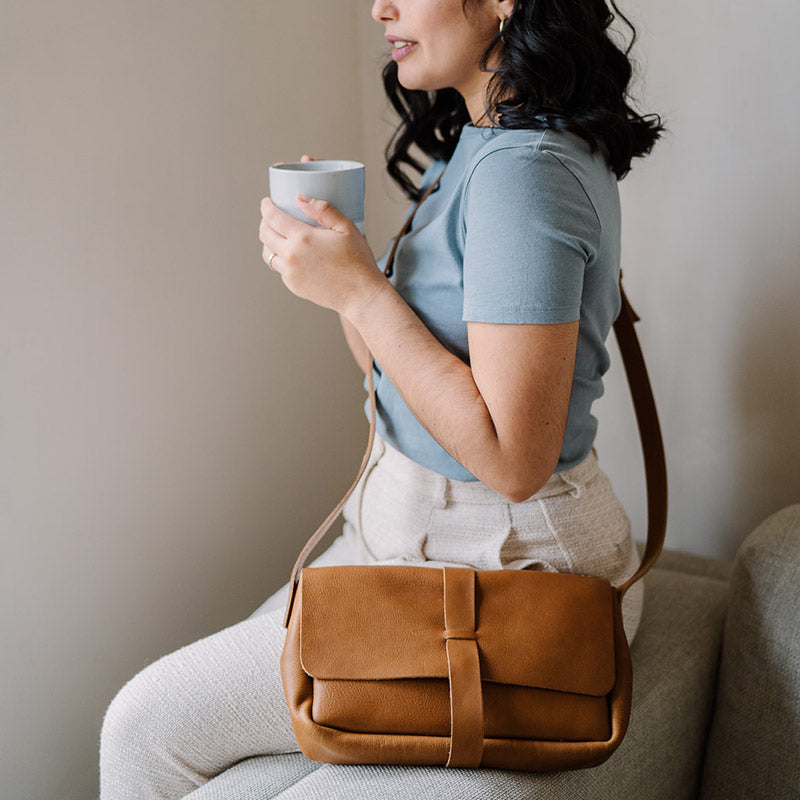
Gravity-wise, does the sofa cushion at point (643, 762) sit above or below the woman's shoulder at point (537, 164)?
below

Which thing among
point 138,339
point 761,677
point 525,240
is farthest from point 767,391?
point 138,339

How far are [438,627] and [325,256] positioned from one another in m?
0.38

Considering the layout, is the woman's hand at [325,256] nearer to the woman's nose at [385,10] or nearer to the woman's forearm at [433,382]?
the woman's forearm at [433,382]

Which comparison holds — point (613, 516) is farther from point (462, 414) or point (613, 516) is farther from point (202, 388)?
point (202, 388)

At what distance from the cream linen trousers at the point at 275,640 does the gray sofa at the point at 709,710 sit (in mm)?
46

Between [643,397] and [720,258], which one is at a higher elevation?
[720,258]

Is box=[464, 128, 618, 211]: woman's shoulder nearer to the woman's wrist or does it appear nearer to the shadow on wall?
the woman's wrist

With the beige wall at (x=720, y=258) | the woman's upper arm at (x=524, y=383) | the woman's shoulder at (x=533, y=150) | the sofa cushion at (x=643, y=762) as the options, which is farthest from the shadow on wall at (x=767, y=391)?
the woman's upper arm at (x=524, y=383)

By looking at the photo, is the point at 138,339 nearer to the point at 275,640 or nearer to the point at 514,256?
the point at 275,640

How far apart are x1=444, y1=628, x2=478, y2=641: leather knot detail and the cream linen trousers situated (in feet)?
0.38

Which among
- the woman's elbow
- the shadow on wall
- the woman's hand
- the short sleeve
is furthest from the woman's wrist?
the shadow on wall

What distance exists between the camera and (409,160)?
1243mm

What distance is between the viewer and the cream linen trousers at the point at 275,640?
0.89 meters

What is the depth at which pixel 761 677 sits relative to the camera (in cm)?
103
